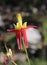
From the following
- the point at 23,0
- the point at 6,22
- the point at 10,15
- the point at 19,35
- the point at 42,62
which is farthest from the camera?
the point at 23,0

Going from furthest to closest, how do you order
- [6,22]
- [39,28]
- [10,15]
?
[10,15]
[6,22]
[39,28]

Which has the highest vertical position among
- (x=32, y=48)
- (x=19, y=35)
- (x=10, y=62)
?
(x=19, y=35)

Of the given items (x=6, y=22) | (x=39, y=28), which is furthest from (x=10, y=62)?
(x=6, y=22)

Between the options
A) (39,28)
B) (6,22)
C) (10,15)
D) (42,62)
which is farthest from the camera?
(10,15)

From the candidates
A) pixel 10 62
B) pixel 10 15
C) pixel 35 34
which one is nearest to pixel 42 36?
pixel 35 34

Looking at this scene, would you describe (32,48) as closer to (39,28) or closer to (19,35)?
(39,28)

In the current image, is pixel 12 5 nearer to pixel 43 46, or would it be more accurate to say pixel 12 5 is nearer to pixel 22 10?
pixel 22 10

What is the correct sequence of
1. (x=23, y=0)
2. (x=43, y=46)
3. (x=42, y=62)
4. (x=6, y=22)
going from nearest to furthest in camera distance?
(x=42, y=62) < (x=43, y=46) < (x=6, y=22) < (x=23, y=0)

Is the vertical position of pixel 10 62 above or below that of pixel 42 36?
above

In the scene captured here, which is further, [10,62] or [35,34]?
[35,34]
